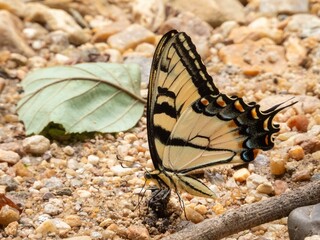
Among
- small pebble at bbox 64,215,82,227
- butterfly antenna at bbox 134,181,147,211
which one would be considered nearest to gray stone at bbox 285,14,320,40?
butterfly antenna at bbox 134,181,147,211

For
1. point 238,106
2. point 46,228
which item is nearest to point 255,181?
point 238,106

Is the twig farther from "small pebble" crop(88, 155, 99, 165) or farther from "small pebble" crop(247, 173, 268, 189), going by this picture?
"small pebble" crop(88, 155, 99, 165)

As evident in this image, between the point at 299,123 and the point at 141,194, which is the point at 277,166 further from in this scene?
the point at 141,194

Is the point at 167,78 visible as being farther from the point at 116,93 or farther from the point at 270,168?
the point at 116,93

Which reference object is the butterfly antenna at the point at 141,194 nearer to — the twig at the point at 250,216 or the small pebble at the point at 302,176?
the twig at the point at 250,216

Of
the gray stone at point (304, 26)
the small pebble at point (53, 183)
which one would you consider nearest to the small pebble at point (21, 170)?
the small pebble at point (53, 183)

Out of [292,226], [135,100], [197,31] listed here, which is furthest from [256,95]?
[292,226]

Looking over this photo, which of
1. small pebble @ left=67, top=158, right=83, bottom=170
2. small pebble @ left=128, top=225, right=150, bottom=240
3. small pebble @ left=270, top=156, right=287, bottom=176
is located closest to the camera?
small pebble @ left=128, top=225, right=150, bottom=240
